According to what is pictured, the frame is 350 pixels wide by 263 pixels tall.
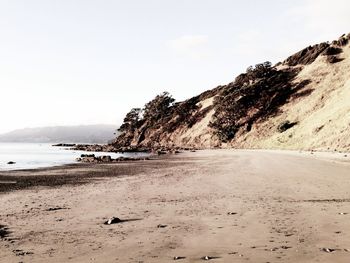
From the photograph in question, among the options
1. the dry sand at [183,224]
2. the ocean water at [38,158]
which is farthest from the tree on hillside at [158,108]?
the dry sand at [183,224]

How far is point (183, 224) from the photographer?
929 cm

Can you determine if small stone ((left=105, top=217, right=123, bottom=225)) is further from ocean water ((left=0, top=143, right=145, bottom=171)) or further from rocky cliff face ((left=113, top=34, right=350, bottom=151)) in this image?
rocky cliff face ((left=113, top=34, right=350, bottom=151))

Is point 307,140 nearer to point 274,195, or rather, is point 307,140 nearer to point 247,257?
point 274,195

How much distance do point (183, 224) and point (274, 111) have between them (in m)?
74.8

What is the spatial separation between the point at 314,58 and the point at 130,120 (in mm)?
60879

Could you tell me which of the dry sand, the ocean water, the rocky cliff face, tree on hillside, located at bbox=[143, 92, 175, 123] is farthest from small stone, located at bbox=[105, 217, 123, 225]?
tree on hillside, located at bbox=[143, 92, 175, 123]

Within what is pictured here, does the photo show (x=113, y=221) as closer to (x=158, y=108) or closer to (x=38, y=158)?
(x=38, y=158)

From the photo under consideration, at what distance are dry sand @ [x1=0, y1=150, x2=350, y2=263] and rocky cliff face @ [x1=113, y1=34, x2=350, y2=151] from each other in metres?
32.3

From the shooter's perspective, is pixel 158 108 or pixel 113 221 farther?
pixel 158 108

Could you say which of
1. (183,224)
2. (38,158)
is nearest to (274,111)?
(38,158)

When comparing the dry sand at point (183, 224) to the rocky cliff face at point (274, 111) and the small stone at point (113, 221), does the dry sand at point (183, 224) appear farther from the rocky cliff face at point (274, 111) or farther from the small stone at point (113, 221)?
the rocky cliff face at point (274, 111)

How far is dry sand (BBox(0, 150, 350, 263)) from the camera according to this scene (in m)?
6.93

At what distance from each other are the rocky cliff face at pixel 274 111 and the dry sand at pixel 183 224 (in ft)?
106

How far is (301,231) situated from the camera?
27.1 feet
